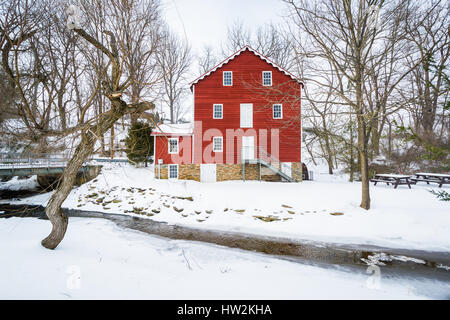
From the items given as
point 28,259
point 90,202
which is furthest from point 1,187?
point 28,259

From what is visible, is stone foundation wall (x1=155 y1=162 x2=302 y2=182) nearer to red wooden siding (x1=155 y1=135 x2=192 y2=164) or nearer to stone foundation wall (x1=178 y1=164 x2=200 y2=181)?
stone foundation wall (x1=178 y1=164 x2=200 y2=181)

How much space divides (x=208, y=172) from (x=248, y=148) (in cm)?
391

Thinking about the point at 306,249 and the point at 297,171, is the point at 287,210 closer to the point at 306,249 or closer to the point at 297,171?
the point at 306,249

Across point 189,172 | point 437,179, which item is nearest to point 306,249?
point 189,172

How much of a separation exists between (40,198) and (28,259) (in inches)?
616

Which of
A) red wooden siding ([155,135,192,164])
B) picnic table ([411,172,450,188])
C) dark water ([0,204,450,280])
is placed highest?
red wooden siding ([155,135,192,164])

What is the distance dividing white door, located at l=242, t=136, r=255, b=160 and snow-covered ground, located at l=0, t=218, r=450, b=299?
1189 centimetres

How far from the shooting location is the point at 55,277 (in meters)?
3.17

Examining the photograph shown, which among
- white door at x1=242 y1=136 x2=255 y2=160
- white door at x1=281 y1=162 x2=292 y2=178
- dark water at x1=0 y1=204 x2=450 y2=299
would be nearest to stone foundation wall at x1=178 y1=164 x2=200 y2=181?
white door at x1=242 y1=136 x2=255 y2=160

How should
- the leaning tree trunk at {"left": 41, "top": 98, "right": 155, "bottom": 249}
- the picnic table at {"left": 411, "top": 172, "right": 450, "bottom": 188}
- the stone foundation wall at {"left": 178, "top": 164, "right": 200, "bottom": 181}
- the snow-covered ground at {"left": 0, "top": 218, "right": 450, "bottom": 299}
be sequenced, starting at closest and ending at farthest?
the snow-covered ground at {"left": 0, "top": 218, "right": 450, "bottom": 299}
the leaning tree trunk at {"left": 41, "top": 98, "right": 155, "bottom": 249}
the picnic table at {"left": 411, "top": 172, "right": 450, "bottom": 188}
the stone foundation wall at {"left": 178, "top": 164, "right": 200, "bottom": 181}

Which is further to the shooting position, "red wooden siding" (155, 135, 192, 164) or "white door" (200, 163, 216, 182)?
"red wooden siding" (155, 135, 192, 164)

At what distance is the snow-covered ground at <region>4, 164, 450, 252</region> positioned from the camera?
291 inches

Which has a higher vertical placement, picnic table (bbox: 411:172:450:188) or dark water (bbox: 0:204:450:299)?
picnic table (bbox: 411:172:450:188)
